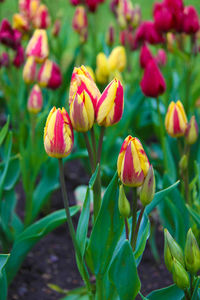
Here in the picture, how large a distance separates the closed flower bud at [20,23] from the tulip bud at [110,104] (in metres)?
1.26

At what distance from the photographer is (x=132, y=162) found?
0.84 metres

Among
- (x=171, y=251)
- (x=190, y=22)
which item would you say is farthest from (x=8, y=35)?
(x=171, y=251)

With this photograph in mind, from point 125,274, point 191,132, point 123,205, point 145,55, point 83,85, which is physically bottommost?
point 125,274

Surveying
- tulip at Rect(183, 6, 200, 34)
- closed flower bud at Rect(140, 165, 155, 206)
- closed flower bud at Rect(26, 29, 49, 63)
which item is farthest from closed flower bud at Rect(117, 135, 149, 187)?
tulip at Rect(183, 6, 200, 34)

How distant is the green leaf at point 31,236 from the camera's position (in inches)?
49.0

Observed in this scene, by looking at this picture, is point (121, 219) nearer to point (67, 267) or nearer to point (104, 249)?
point (104, 249)

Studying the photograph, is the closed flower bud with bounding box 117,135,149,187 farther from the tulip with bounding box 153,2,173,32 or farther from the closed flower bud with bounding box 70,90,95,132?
the tulip with bounding box 153,2,173,32

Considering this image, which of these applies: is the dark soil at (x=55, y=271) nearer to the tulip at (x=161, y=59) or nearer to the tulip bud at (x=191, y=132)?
the tulip bud at (x=191, y=132)

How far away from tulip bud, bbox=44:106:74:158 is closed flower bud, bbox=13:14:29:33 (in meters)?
1.25

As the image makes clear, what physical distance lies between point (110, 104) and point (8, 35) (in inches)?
41.7

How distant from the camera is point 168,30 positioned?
1.71 m

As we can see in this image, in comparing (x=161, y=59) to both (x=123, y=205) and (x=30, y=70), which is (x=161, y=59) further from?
(x=123, y=205)

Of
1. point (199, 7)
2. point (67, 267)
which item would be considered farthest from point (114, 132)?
point (199, 7)

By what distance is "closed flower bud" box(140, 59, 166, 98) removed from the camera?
1.34 metres
